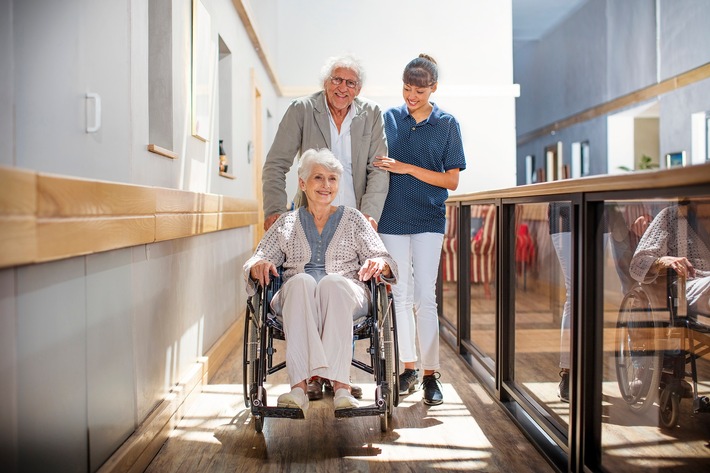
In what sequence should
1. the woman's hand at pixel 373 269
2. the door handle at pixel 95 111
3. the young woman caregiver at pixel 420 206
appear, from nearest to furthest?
1. the door handle at pixel 95 111
2. the woman's hand at pixel 373 269
3. the young woman caregiver at pixel 420 206

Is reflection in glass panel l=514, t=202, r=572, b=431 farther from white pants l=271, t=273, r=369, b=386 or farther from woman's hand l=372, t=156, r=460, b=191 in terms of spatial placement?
white pants l=271, t=273, r=369, b=386

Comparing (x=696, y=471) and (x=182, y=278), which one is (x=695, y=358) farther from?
(x=182, y=278)

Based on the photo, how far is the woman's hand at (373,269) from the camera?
2635 mm

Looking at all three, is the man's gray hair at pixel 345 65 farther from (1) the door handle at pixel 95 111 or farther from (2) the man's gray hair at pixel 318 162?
(1) the door handle at pixel 95 111

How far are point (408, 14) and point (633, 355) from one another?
796 cm

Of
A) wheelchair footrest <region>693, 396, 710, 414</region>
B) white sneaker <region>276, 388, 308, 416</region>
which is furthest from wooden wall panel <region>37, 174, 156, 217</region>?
wheelchair footrest <region>693, 396, 710, 414</region>

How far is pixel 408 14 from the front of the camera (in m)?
9.41

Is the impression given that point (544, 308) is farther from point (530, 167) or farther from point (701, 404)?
point (530, 167)

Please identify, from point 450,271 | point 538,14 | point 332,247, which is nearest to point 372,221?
point 332,247

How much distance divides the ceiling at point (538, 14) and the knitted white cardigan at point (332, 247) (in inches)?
443

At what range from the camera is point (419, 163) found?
10.8 ft

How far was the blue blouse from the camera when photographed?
2.84 metres

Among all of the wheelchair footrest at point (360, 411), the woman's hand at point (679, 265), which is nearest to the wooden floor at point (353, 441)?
the wheelchair footrest at point (360, 411)

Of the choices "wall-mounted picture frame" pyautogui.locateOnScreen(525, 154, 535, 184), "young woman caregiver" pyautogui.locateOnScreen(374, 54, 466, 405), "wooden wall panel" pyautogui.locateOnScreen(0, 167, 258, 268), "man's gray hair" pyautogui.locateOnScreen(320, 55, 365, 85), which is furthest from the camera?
"wall-mounted picture frame" pyautogui.locateOnScreen(525, 154, 535, 184)
